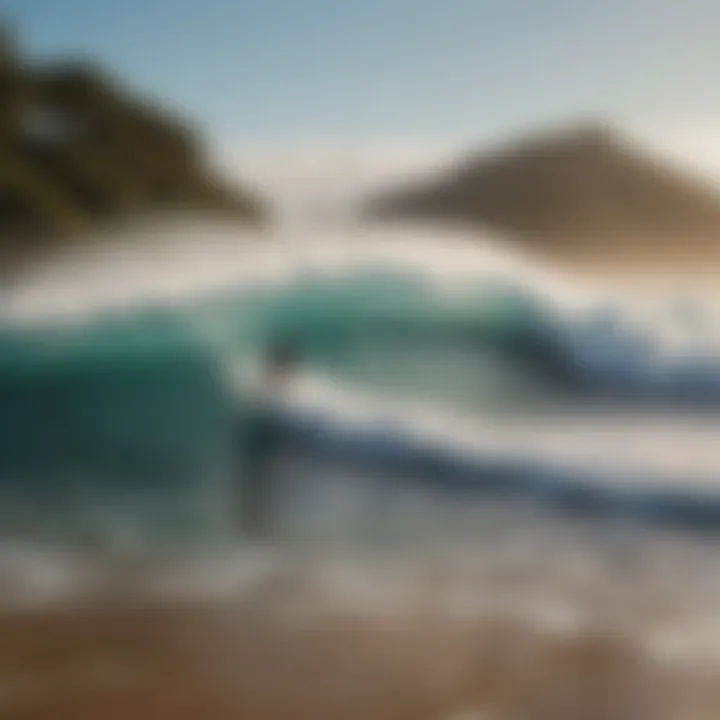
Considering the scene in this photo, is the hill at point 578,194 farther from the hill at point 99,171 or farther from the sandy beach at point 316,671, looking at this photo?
the sandy beach at point 316,671

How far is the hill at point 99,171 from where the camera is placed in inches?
45.2

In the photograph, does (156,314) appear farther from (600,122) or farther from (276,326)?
(600,122)

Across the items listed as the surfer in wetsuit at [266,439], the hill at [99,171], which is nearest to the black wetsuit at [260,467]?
the surfer in wetsuit at [266,439]

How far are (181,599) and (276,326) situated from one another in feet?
0.95

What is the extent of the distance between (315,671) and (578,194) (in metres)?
0.54

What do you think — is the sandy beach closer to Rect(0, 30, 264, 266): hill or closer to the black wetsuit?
the black wetsuit

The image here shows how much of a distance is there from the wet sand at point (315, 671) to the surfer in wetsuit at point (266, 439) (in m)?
0.11

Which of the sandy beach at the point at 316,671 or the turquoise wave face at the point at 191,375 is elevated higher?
the turquoise wave face at the point at 191,375

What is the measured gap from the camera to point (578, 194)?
43.9 inches

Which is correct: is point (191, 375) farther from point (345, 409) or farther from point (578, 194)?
point (578, 194)

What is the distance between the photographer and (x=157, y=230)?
1.15 metres

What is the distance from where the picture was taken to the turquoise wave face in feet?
3.67

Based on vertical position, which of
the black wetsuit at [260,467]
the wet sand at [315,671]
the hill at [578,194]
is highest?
the hill at [578,194]

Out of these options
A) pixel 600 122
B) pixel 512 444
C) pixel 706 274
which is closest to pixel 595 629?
pixel 512 444
